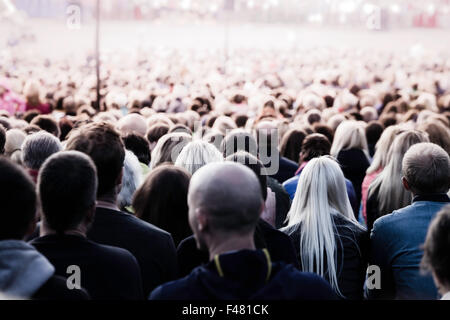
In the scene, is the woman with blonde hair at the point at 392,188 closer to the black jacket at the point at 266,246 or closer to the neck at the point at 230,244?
the black jacket at the point at 266,246

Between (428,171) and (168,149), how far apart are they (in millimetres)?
2113

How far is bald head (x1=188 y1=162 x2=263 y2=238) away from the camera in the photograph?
244 cm

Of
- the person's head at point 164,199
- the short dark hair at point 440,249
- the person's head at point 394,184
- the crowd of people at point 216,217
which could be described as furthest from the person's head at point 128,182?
the short dark hair at point 440,249

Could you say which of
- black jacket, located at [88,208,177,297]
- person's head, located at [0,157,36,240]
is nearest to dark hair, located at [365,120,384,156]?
black jacket, located at [88,208,177,297]

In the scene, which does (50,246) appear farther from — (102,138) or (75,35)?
(75,35)

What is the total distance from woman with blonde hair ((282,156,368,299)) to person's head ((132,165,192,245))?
65cm

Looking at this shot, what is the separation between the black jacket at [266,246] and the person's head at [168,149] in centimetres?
192

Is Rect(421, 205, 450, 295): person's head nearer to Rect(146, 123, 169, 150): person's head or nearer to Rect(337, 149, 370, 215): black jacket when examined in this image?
Rect(337, 149, 370, 215): black jacket

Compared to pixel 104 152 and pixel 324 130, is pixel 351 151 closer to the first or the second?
pixel 324 130

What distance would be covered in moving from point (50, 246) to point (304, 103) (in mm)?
8601

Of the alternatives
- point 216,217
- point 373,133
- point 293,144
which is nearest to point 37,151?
point 216,217

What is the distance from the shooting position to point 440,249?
2324mm

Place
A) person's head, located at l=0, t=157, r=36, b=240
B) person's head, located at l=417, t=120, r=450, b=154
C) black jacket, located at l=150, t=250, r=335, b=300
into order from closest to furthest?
black jacket, located at l=150, t=250, r=335, b=300 < person's head, located at l=0, t=157, r=36, b=240 < person's head, located at l=417, t=120, r=450, b=154
